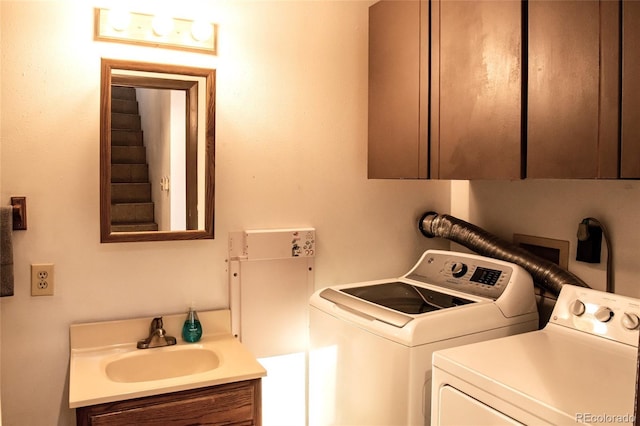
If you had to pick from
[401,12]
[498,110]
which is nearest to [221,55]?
[401,12]

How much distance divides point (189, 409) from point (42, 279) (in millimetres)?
710

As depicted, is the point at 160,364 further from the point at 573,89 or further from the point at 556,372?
the point at 573,89

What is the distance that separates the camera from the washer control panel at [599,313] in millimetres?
1632

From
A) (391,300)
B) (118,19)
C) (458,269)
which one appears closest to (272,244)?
(391,300)

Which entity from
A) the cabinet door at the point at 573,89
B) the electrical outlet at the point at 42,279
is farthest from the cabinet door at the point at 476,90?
the electrical outlet at the point at 42,279

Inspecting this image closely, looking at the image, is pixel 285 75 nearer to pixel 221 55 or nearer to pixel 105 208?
pixel 221 55

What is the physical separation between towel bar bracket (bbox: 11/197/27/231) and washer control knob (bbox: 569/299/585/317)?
190 centimetres

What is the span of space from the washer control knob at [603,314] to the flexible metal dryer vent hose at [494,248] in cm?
23

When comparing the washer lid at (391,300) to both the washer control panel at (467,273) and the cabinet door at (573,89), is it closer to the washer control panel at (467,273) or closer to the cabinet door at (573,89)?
the washer control panel at (467,273)

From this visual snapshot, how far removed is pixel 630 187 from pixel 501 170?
474mm

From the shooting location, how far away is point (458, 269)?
220 cm

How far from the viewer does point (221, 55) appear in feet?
6.95

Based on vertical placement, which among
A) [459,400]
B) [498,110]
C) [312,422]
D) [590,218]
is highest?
[498,110]
